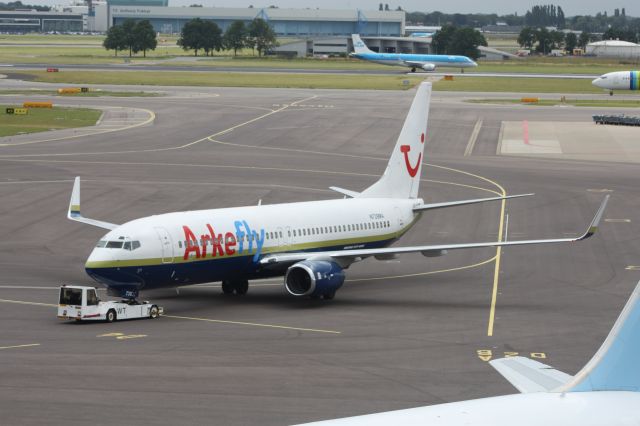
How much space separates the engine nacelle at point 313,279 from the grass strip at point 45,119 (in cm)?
6481

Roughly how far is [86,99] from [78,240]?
3426 inches

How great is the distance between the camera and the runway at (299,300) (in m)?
30.1

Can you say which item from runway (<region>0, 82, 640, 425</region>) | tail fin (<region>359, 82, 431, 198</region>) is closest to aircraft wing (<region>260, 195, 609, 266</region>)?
runway (<region>0, 82, 640, 425</region>)

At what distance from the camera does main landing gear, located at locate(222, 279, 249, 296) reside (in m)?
44.6

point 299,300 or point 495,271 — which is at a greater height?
point 299,300

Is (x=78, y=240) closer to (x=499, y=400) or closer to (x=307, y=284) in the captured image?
(x=307, y=284)

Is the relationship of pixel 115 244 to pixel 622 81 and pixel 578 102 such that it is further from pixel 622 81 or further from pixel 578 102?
pixel 622 81

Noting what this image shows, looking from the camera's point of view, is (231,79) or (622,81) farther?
(231,79)

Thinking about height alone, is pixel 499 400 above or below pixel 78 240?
above

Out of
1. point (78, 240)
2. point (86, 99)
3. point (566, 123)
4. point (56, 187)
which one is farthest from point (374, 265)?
point (86, 99)

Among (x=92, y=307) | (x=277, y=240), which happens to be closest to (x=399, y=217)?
(x=277, y=240)

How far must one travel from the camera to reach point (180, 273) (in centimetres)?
4088

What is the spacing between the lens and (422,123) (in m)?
51.4

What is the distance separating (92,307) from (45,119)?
7939cm
